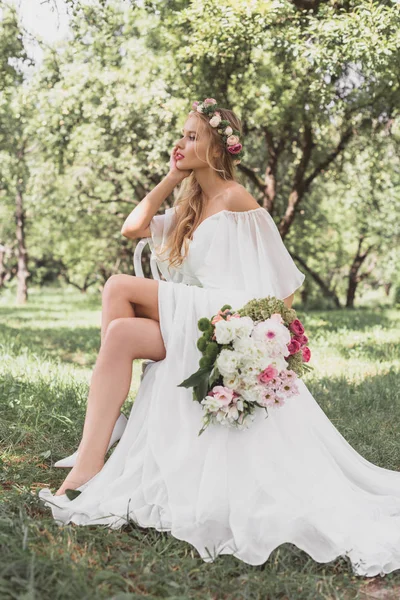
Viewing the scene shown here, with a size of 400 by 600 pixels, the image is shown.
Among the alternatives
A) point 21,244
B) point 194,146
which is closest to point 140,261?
point 194,146

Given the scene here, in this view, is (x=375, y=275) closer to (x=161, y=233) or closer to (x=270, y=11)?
(x=270, y=11)

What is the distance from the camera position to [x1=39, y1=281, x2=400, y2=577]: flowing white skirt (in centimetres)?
299

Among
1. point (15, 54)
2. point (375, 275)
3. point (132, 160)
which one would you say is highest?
point (15, 54)

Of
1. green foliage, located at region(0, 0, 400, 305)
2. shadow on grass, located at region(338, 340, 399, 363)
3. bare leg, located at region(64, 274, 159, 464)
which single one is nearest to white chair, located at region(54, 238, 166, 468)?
bare leg, located at region(64, 274, 159, 464)

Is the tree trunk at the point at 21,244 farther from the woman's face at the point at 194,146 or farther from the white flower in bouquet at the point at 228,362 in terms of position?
the white flower in bouquet at the point at 228,362

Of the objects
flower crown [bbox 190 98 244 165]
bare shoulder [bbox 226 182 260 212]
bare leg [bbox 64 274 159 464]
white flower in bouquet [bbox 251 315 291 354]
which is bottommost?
white flower in bouquet [bbox 251 315 291 354]

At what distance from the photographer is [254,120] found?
12516 millimetres

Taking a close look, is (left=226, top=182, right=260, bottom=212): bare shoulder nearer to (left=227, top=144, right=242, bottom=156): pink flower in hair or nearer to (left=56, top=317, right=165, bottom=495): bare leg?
(left=227, top=144, right=242, bottom=156): pink flower in hair

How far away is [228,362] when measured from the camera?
3.13 m

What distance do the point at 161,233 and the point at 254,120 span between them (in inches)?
347

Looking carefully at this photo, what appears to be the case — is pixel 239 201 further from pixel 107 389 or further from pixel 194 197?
pixel 107 389

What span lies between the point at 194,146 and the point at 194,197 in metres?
0.32

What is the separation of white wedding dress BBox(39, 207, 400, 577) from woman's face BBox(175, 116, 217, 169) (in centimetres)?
41

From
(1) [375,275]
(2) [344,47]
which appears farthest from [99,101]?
(1) [375,275]
